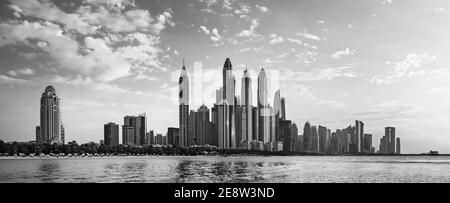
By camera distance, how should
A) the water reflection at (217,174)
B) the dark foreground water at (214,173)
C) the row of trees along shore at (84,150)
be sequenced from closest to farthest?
the water reflection at (217,174)
the dark foreground water at (214,173)
the row of trees along shore at (84,150)

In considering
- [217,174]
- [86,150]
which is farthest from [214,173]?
[86,150]

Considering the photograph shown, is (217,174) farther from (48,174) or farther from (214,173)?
(48,174)

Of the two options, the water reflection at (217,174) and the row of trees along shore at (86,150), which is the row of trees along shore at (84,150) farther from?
the water reflection at (217,174)

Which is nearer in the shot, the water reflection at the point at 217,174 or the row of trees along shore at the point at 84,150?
the water reflection at the point at 217,174

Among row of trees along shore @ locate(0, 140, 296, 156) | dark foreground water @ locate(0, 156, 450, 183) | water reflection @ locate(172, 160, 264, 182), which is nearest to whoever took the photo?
water reflection @ locate(172, 160, 264, 182)

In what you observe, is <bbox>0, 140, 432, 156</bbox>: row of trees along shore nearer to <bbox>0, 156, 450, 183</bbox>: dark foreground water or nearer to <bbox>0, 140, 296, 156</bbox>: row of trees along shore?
<bbox>0, 140, 296, 156</bbox>: row of trees along shore

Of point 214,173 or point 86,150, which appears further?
point 86,150

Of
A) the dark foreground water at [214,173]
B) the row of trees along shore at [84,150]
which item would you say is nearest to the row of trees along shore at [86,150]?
the row of trees along shore at [84,150]

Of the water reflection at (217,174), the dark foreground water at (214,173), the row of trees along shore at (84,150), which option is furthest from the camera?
the row of trees along shore at (84,150)

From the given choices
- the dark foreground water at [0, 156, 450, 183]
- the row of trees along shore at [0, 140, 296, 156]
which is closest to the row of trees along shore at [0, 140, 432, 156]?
the row of trees along shore at [0, 140, 296, 156]

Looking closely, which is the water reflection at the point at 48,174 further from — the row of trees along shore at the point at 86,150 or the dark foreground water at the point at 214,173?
the row of trees along shore at the point at 86,150

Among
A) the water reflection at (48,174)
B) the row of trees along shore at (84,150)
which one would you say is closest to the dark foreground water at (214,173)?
the water reflection at (48,174)
